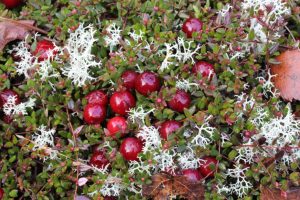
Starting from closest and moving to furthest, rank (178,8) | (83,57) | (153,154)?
(153,154), (83,57), (178,8)

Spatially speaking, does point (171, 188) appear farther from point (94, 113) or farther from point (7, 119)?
point (7, 119)

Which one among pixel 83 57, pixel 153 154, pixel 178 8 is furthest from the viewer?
pixel 178 8

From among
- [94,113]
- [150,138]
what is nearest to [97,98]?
[94,113]

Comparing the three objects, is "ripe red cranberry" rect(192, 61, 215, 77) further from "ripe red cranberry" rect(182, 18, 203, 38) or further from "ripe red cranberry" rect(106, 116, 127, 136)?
"ripe red cranberry" rect(106, 116, 127, 136)

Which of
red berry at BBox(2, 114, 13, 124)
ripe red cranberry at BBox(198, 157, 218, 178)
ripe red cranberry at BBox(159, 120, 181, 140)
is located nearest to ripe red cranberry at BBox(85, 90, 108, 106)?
ripe red cranberry at BBox(159, 120, 181, 140)

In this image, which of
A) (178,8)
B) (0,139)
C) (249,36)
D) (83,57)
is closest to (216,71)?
(249,36)

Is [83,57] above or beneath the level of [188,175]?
above

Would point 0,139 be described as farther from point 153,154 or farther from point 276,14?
point 276,14
